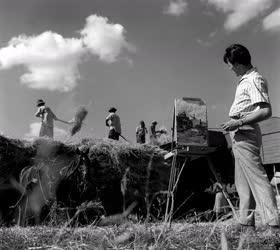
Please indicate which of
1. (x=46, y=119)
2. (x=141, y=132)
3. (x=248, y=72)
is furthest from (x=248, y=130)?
(x=141, y=132)

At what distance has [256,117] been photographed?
2896mm

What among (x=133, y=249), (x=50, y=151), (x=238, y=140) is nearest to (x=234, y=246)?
(x=133, y=249)

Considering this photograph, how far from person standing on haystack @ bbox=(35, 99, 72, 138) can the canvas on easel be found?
324 centimetres

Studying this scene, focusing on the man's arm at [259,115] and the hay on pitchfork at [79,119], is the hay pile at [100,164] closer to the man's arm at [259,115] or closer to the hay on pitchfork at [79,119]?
the hay on pitchfork at [79,119]

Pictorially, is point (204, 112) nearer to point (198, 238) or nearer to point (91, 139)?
point (91, 139)

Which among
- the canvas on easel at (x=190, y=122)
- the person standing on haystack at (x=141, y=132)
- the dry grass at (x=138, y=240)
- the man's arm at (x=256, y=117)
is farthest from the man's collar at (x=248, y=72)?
the person standing on haystack at (x=141, y=132)

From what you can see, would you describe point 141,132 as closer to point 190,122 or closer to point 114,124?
point 114,124

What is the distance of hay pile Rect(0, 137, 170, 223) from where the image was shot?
8.17 metres

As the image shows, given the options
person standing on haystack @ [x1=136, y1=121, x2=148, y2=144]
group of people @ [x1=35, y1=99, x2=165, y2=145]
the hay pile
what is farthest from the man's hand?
person standing on haystack @ [x1=136, y1=121, x2=148, y2=144]

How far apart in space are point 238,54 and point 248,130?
20.8 inches

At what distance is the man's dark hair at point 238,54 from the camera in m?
3.09

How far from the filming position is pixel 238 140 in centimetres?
302

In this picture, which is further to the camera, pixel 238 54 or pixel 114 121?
pixel 114 121

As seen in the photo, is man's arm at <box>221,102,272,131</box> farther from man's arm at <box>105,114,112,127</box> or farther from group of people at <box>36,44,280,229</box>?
man's arm at <box>105,114,112,127</box>
